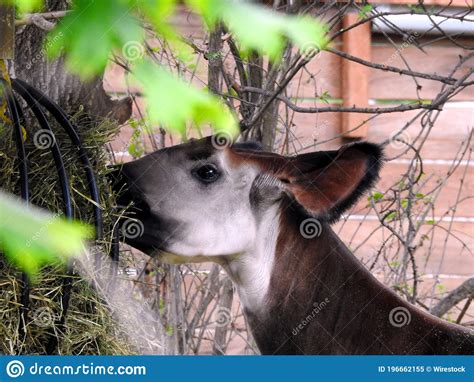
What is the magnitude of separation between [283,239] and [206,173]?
1.07 feet

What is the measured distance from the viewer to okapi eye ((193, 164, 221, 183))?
280cm

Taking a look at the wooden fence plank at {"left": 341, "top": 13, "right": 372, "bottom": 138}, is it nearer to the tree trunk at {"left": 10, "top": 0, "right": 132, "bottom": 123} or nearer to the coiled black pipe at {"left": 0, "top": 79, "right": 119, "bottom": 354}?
the tree trunk at {"left": 10, "top": 0, "right": 132, "bottom": 123}

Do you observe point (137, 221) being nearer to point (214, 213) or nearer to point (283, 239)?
point (214, 213)

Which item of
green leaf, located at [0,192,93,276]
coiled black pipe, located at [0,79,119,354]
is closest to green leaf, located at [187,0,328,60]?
green leaf, located at [0,192,93,276]

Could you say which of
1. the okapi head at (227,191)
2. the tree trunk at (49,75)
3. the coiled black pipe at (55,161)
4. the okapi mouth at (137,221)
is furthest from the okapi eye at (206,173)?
the coiled black pipe at (55,161)

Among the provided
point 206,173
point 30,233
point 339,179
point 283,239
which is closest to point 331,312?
point 283,239

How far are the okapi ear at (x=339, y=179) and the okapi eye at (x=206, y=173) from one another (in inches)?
10.4

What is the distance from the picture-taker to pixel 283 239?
9.25 ft

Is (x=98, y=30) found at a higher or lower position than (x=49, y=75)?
higher

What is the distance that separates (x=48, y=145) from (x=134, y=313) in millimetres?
533

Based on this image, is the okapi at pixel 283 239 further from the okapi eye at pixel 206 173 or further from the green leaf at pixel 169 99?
the green leaf at pixel 169 99

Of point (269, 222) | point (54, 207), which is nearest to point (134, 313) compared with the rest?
point (54, 207)

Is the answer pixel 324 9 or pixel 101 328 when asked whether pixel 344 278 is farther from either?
pixel 324 9

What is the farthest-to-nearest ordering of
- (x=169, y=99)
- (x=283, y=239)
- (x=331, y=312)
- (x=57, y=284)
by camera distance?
(x=283, y=239)
(x=331, y=312)
(x=57, y=284)
(x=169, y=99)
